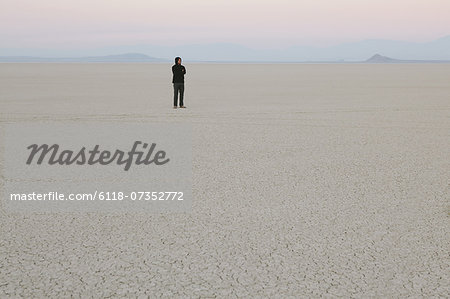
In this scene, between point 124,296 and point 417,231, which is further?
point 417,231

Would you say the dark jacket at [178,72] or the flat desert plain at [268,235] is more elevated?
the dark jacket at [178,72]

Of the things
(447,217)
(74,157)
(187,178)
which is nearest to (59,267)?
(187,178)

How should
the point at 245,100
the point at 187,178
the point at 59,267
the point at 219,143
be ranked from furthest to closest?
the point at 245,100
the point at 219,143
the point at 187,178
the point at 59,267

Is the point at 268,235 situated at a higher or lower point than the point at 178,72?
lower

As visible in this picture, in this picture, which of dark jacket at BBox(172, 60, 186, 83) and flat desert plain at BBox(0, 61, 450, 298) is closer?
flat desert plain at BBox(0, 61, 450, 298)

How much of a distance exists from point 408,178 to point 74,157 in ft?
17.5

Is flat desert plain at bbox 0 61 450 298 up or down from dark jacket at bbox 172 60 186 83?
down

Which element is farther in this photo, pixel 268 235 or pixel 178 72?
pixel 178 72

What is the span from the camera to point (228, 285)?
151 inches

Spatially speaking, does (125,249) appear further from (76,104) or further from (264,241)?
(76,104)

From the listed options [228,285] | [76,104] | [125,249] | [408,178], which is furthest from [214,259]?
[76,104]

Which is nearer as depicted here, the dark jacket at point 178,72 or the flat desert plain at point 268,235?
the flat desert plain at point 268,235

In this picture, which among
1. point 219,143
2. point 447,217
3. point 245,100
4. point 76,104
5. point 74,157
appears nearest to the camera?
point 447,217

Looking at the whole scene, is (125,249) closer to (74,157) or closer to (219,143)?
(74,157)
